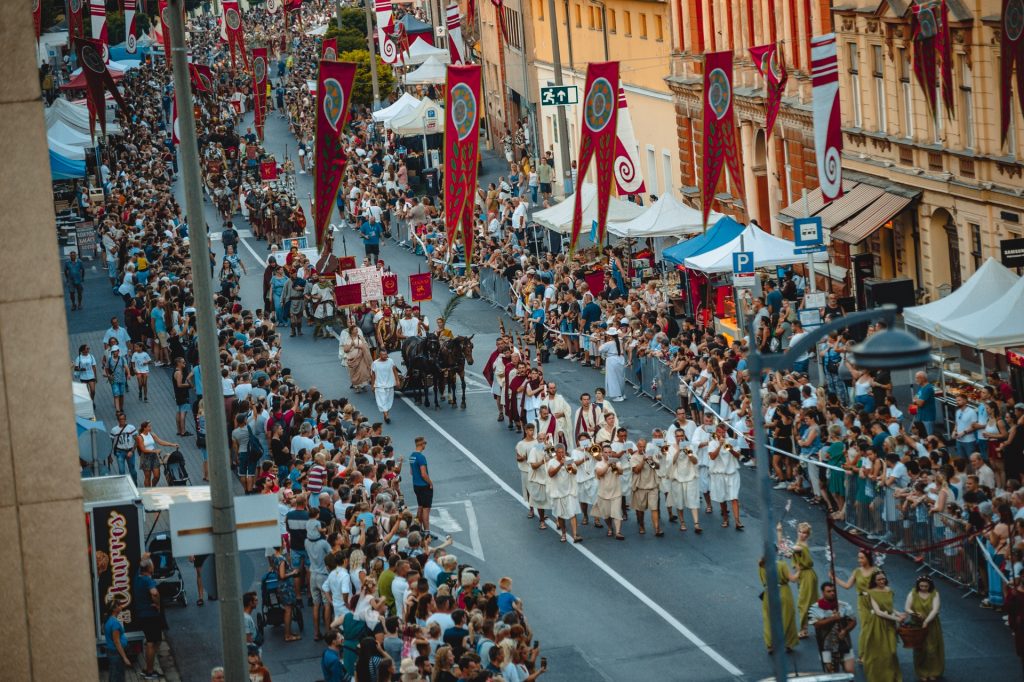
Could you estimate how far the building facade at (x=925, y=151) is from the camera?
32.9 meters

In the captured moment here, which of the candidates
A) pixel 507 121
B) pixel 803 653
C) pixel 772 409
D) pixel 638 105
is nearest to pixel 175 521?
pixel 803 653

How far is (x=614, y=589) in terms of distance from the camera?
78.4 feet

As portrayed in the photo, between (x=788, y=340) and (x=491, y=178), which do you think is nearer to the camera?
(x=788, y=340)

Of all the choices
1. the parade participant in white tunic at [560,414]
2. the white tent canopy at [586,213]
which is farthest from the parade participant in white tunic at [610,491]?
the white tent canopy at [586,213]

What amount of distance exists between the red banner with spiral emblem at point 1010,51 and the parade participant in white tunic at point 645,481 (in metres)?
8.27

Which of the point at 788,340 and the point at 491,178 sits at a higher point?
the point at 491,178

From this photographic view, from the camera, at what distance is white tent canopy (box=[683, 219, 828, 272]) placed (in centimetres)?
3378

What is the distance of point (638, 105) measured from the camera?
58938 mm

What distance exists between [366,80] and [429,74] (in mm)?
10426

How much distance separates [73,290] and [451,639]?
3102cm

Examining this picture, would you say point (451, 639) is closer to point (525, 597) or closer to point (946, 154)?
point (525, 597)

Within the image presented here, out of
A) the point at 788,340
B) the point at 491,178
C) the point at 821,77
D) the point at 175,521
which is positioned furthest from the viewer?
the point at 491,178

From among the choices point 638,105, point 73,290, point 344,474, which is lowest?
point 344,474

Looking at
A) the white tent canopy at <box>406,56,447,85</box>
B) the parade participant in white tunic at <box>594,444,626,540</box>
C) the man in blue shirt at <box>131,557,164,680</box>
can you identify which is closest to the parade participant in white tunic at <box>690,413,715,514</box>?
the parade participant in white tunic at <box>594,444,626,540</box>
